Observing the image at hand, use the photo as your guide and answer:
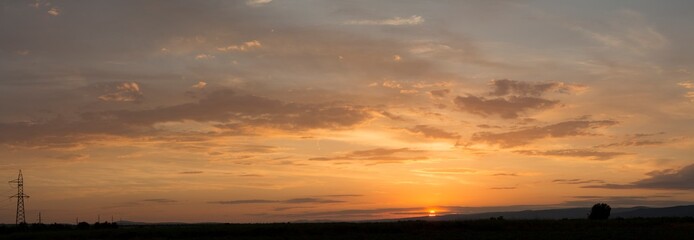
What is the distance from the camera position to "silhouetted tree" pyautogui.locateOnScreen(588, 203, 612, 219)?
12200 centimetres

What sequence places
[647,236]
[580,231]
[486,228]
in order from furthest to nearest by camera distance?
[486,228] < [580,231] < [647,236]

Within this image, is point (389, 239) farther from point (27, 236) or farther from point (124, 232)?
point (27, 236)

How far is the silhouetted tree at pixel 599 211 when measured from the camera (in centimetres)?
12200

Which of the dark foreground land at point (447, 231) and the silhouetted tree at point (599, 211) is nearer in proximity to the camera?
the dark foreground land at point (447, 231)

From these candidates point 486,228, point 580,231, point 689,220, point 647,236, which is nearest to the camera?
point 647,236

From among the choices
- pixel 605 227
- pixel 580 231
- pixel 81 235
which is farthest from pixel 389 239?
pixel 81 235

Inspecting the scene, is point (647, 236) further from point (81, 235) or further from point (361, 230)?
point (81, 235)

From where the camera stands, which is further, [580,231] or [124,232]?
[124,232]

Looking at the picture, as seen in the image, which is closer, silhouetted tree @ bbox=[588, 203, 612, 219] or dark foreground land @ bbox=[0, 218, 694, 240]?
dark foreground land @ bbox=[0, 218, 694, 240]

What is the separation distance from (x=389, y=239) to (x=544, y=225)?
931 inches

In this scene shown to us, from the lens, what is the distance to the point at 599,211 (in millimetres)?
123188

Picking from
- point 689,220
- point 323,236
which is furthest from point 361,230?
point 689,220

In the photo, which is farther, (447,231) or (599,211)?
(599,211)

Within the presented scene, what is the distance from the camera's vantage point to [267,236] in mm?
76938
